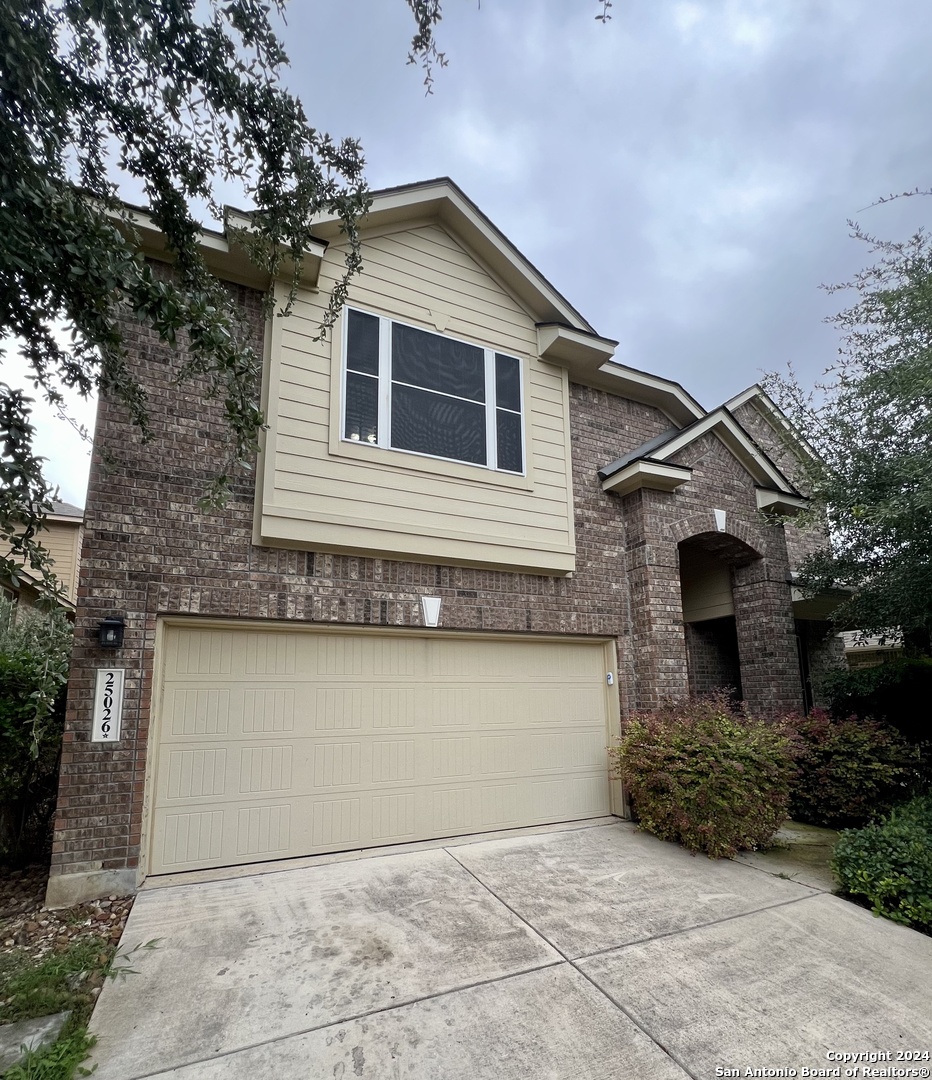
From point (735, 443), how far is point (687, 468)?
3.89 feet

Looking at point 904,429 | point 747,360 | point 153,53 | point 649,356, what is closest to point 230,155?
point 153,53

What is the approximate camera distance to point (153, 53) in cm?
331

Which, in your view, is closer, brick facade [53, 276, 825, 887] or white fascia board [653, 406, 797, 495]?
brick facade [53, 276, 825, 887]

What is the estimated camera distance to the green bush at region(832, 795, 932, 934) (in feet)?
14.2

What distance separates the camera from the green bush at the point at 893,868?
170 inches

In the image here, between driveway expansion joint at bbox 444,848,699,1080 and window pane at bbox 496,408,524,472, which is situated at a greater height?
window pane at bbox 496,408,524,472

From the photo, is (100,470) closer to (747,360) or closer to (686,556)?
(686,556)

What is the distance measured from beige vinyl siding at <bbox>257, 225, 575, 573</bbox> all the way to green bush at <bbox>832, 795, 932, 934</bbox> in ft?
12.4

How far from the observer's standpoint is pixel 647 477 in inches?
291

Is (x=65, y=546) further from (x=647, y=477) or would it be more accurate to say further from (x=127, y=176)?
(x=647, y=477)

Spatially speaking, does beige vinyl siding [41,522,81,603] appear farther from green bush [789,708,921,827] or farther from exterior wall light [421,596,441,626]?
green bush [789,708,921,827]

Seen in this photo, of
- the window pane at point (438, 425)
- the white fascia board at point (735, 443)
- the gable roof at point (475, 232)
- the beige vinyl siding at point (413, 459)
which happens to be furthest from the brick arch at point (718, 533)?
the window pane at point (438, 425)

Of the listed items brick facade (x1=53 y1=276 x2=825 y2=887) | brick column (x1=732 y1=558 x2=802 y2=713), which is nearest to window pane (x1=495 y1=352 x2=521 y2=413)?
brick facade (x1=53 y1=276 x2=825 y2=887)

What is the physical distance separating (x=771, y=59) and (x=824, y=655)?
8841 mm
